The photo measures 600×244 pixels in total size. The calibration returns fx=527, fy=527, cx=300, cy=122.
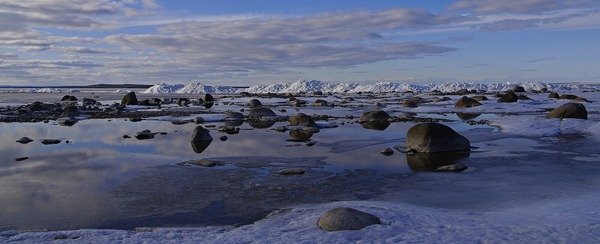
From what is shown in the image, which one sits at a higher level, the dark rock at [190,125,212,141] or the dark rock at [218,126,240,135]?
the dark rock at [190,125,212,141]

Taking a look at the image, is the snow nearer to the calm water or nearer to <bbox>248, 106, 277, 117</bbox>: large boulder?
<bbox>248, 106, 277, 117</bbox>: large boulder

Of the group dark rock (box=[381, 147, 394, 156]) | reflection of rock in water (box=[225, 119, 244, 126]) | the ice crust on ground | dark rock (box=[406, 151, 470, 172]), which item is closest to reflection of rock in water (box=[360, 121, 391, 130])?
reflection of rock in water (box=[225, 119, 244, 126])

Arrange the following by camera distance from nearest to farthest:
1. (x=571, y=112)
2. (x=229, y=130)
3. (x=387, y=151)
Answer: (x=387, y=151) → (x=229, y=130) → (x=571, y=112)

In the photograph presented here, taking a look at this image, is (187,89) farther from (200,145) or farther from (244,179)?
(244,179)

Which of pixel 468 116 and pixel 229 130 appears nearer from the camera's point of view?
pixel 229 130

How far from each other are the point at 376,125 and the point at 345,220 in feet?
66.0

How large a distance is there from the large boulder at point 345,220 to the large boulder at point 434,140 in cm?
945

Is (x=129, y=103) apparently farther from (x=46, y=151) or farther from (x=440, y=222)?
(x=440, y=222)

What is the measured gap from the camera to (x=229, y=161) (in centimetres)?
1678

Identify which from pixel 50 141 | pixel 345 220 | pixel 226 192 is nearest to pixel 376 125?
pixel 50 141

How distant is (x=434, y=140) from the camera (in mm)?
18453

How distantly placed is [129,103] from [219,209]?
4574 cm

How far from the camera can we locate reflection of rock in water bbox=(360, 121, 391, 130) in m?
27.8

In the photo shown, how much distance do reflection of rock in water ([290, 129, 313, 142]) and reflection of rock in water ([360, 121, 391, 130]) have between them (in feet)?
12.9
